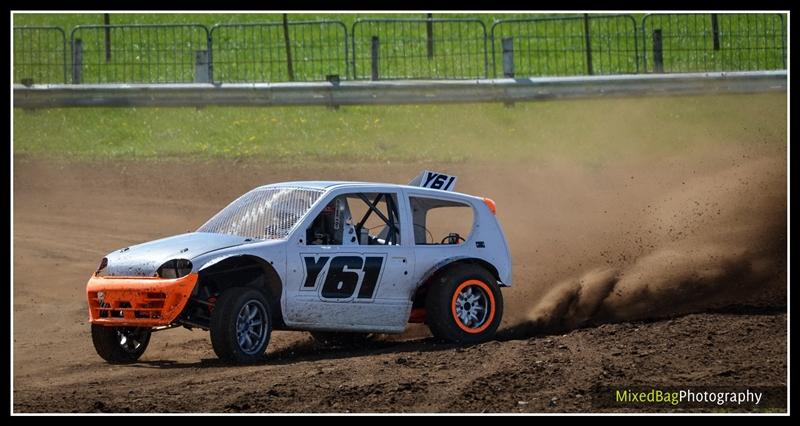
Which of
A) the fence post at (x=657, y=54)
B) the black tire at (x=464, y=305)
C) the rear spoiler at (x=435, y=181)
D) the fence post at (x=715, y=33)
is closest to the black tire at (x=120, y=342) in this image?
the black tire at (x=464, y=305)

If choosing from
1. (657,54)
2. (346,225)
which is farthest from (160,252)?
(657,54)

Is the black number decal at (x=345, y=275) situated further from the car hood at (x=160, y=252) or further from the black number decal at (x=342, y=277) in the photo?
the car hood at (x=160, y=252)

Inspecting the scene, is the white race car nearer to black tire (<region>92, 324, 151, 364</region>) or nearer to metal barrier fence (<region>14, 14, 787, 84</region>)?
black tire (<region>92, 324, 151, 364</region>)

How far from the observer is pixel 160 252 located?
1050 centimetres

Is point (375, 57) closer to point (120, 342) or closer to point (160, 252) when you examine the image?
point (120, 342)

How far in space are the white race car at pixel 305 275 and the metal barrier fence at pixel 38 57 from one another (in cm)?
1033

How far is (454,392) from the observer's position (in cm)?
903

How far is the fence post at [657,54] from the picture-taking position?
65.2 ft

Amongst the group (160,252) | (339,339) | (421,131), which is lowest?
(339,339)

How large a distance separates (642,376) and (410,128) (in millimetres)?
14024

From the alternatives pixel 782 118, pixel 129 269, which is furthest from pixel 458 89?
pixel 129 269

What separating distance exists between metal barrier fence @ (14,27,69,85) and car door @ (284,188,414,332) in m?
10.5

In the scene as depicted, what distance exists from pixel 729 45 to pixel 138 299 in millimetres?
13797

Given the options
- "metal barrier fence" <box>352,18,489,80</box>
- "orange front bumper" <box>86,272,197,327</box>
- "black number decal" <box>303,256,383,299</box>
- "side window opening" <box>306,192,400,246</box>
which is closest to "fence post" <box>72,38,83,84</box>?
"metal barrier fence" <box>352,18,489,80</box>
